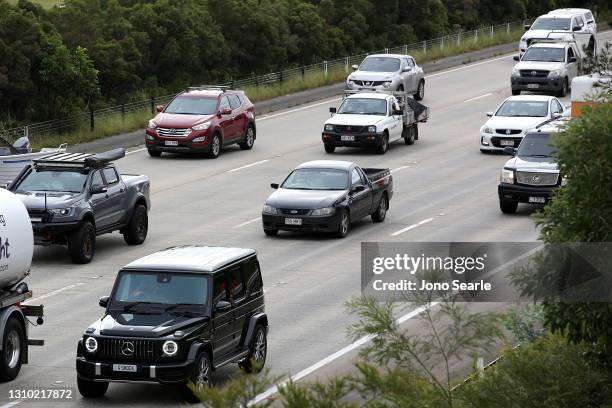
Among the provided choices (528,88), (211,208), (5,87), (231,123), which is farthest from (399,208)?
(528,88)

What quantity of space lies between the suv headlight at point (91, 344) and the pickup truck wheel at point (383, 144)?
24708mm

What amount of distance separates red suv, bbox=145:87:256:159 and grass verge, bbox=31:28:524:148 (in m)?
3.18

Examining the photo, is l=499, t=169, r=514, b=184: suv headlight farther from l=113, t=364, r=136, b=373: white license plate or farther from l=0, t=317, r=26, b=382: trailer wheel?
l=113, t=364, r=136, b=373: white license plate

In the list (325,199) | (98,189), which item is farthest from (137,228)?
(325,199)

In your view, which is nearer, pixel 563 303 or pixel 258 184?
pixel 563 303

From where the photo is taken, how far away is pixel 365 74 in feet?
175

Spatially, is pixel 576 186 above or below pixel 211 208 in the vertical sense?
above

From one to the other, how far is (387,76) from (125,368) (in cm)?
3457

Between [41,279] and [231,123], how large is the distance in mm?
16606

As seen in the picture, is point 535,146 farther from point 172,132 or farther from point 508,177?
point 172,132

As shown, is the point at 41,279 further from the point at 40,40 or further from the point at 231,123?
the point at 40,40

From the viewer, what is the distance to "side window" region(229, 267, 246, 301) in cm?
2089

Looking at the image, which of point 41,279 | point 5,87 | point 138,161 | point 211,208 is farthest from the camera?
point 5,87

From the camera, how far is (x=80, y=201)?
95.7ft
